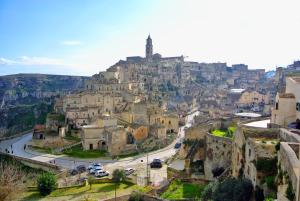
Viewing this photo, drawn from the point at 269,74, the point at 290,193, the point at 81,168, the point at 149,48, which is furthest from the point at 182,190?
the point at 269,74

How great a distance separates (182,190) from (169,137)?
28.2 metres

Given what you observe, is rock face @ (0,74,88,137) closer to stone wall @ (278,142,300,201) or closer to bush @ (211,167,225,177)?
bush @ (211,167,225,177)

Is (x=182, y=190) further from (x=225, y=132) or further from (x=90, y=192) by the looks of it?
(x=90, y=192)

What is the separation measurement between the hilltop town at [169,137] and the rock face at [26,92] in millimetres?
25059

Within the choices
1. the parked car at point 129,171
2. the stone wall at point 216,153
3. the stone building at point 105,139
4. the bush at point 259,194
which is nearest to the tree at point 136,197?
the stone wall at point 216,153

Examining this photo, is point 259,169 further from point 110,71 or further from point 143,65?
point 143,65

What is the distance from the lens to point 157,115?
60.5 meters

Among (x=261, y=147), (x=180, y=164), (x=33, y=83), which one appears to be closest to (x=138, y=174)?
(x=180, y=164)

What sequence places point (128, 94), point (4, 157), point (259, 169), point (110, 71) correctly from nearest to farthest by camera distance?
point (259, 169)
point (4, 157)
point (128, 94)
point (110, 71)

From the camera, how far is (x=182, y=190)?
28734 mm

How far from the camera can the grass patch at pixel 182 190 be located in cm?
2730

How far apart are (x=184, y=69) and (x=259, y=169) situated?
324ft

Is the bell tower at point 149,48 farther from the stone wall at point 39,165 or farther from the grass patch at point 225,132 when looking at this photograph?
the grass patch at point 225,132

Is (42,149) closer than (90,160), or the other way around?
(90,160)
